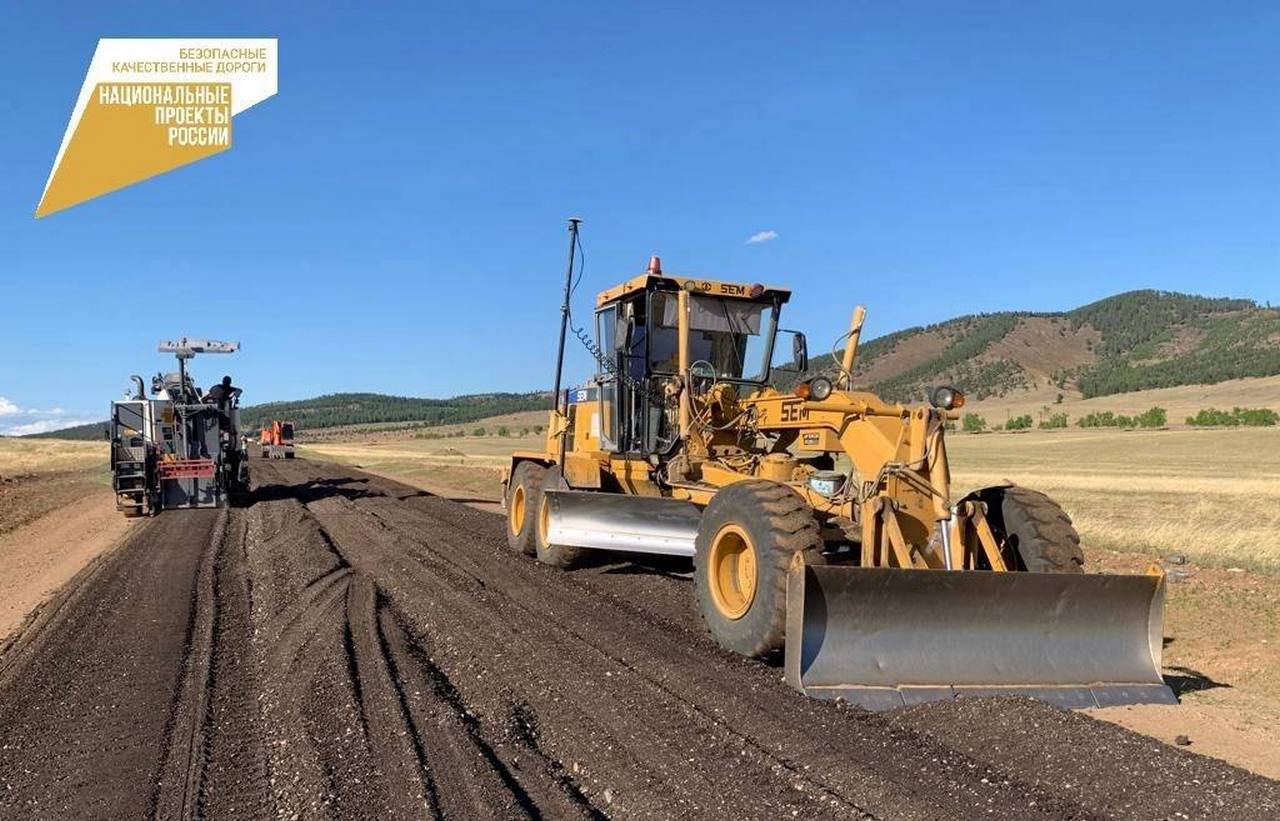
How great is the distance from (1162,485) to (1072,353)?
5686 inches

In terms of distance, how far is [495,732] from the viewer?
4812 millimetres

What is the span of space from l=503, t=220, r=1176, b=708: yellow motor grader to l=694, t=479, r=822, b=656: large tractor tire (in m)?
0.01

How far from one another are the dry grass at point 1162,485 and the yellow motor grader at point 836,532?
18.5ft

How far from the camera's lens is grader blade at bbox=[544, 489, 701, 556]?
8.49 meters

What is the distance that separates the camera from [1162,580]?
583 cm

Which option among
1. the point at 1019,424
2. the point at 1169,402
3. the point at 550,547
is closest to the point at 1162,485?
the point at 550,547

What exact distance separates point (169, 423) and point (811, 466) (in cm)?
1561

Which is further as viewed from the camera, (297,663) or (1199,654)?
(1199,654)

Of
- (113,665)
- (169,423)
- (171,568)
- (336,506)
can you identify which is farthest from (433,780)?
(169,423)

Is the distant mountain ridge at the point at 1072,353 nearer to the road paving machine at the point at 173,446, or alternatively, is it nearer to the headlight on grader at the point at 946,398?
the road paving machine at the point at 173,446

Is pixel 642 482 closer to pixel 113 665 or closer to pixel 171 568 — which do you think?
pixel 113 665

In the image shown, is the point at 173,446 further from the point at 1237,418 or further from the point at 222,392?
the point at 1237,418

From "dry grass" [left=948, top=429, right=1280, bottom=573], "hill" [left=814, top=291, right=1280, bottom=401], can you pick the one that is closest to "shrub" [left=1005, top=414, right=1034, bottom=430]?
"dry grass" [left=948, top=429, right=1280, bottom=573]

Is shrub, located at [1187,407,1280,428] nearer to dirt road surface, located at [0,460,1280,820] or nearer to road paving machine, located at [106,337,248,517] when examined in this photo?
road paving machine, located at [106,337,248,517]
